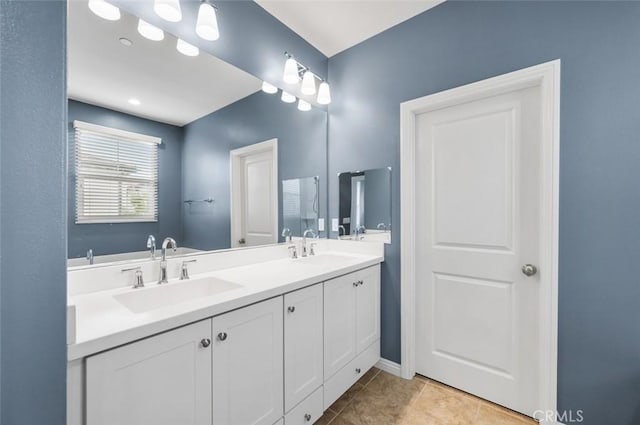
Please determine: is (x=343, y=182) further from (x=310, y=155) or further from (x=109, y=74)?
(x=109, y=74)

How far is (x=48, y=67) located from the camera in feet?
2.18

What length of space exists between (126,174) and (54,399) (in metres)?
1.03

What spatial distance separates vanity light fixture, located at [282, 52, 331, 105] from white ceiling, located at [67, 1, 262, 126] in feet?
1.22

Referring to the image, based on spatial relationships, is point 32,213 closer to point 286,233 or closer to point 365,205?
point 286,233

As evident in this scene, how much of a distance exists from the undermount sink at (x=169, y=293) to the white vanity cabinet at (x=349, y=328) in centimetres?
62

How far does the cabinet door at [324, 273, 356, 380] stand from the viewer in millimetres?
1590

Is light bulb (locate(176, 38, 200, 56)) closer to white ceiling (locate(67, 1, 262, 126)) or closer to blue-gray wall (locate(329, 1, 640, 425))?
white ceiling (locate(67, 1, 262, 126))

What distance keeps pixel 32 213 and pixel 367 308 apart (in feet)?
5.99

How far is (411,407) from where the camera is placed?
68.1 inches

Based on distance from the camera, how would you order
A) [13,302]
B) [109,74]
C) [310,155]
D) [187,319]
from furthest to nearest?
[310,155], [109,74], [187,319], [13,302]

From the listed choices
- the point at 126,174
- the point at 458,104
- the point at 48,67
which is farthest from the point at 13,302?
the point at 458,104

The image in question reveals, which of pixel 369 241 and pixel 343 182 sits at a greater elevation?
pixel 343 182

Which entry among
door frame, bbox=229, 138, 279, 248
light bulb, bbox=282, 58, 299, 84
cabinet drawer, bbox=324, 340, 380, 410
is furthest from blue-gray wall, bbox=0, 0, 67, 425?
light bulb, bbox=282, 58, 299, 84

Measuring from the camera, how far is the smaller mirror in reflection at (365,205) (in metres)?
2.16
